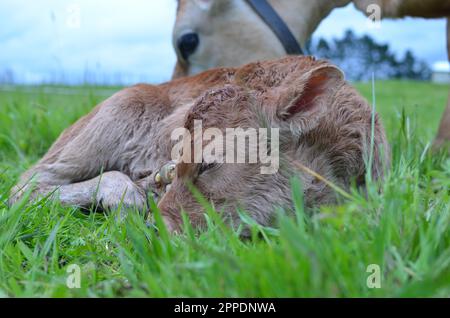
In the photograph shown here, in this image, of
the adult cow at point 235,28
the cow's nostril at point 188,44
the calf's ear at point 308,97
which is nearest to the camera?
the calf's ear at point 308,97

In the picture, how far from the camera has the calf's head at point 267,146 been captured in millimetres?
2574

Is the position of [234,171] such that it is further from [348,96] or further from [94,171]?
[94,171]

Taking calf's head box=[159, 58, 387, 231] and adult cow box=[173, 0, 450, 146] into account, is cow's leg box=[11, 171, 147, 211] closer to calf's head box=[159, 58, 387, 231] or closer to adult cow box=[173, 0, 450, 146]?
calf's head box=[159, 58, 387, 231]

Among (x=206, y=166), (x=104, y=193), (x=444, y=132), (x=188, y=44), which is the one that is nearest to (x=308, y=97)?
(x=206, y=166)

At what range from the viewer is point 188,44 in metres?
5.54

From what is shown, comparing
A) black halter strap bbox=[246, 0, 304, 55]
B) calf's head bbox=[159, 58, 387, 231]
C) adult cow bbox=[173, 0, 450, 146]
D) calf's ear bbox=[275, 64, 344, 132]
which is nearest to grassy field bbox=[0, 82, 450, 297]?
calf's head bbox=[159, 58, 387, 231]

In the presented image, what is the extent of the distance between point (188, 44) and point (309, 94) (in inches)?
118

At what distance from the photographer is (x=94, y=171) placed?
3473mm

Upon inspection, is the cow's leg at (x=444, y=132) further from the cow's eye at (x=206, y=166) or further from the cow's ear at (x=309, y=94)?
the cow's eye at (x=206, y=166)

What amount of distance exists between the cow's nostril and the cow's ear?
293 centimetres

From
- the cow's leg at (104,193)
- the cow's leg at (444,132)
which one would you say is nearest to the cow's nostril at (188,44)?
the cow's leg at (444,132)

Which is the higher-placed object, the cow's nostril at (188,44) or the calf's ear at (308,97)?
the cow's nostril at (188,44)

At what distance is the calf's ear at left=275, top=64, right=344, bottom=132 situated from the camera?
2.68 metres

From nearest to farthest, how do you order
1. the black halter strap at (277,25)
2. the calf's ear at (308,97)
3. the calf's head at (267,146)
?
the calf's head at (267,146) → the calf's ear at (308,97) → the black halter strap at (277,25)
